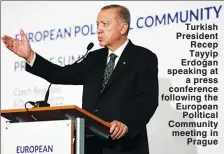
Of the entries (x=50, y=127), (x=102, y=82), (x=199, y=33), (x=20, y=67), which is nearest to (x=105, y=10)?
(x=102, y=82)

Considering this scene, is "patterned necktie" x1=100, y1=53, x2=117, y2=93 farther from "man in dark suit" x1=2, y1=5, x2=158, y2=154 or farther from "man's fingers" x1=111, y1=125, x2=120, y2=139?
"man's fingers" x1=111, y1=125, x2=120, y2=139

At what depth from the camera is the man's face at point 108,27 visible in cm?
344

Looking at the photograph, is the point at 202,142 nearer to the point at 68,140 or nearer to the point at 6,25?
the point at 68,140

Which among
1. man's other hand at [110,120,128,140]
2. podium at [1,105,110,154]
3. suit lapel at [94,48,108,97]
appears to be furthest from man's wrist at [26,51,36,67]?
man's other hand at [110,120,128,140]

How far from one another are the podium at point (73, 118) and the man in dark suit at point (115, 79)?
11 cm

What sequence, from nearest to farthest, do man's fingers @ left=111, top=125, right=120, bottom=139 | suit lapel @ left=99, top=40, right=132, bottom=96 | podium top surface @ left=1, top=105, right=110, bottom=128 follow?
1. podium top surface @ left=1, top=105, right=110, bottom=128
2. man's fingers @ left=111, top=125, right=120, bottom=139
3. suit lapel @ left=99, top=40, right=132, bottom=96

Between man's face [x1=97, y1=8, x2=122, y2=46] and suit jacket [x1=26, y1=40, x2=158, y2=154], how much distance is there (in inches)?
4.2

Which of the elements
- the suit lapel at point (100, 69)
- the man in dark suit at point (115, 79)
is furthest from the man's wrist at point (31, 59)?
the suit lapel at point (100, 69)

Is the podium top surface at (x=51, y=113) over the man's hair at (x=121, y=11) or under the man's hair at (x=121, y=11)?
under

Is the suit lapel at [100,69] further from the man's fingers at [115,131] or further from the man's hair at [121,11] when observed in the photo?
the man's fingers at [115,131]

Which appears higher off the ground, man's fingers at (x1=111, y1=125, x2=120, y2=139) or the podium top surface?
the podium top surface

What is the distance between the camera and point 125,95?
10.6ft

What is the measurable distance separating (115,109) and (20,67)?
2721 millimetres

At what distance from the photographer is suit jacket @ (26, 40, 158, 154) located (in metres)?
3.12
